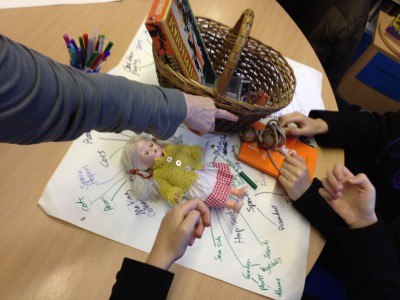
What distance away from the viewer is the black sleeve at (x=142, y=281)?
43 cm

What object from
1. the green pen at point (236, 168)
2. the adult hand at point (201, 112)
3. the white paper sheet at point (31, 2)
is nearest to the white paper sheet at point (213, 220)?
the green pen at point (236, 168)

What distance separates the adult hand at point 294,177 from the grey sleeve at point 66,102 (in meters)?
0.27

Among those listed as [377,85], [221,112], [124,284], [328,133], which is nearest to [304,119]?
[328,133]

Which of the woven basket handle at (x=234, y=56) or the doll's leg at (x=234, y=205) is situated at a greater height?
the woven basket handle at (x=234, y=56)

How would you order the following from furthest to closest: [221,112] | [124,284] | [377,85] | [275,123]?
1. [377,85]
2. [275,123]
3. [221,112]
4. [124,284]

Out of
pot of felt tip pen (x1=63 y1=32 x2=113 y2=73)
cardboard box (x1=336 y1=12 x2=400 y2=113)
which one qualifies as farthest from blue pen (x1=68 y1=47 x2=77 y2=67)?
cardboard box (x1=336 y1=12 x2=400 y2=113)

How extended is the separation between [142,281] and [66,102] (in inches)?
11.5

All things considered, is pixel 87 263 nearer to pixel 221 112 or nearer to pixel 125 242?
pixel 125 242

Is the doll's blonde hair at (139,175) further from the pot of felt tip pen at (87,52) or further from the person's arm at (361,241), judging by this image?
the person's arm at (361,241)

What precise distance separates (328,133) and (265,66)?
0.23 metres

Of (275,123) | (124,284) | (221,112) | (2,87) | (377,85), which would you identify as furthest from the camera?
(377,85)

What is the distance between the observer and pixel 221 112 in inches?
21.7

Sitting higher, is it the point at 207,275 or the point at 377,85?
the point at 377,85

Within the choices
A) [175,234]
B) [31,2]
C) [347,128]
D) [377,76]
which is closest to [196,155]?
[175,234]
